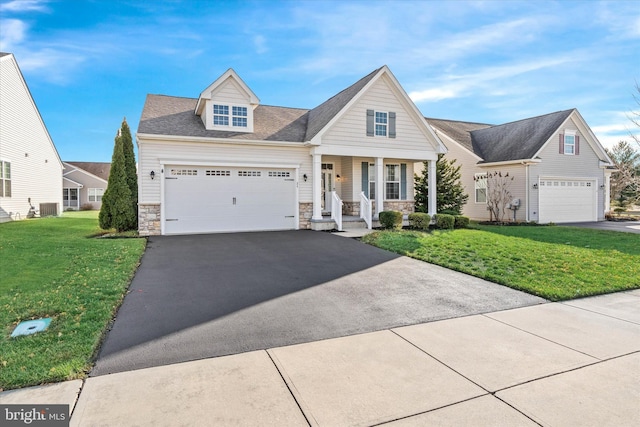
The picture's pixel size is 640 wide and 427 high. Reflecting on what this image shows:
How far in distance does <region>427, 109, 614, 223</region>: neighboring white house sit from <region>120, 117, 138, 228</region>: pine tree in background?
18.0 m

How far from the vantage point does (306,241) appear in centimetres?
1158

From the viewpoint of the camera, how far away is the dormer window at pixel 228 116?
563 inches

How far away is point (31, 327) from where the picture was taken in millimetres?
4219

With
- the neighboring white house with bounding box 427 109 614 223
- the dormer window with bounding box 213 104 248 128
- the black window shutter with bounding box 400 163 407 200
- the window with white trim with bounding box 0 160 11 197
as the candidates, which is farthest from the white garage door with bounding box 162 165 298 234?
the neighboring white house with bounding box 427 109 614 223

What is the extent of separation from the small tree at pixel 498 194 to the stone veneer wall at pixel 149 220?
17.6 metres

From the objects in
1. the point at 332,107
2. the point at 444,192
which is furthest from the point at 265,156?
the point at 444,192

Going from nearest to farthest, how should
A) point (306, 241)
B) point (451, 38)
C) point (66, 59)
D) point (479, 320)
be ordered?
1. point (479, 320)
2. point (306, 241)
3. point (451, 38)
4. point (66, 59)

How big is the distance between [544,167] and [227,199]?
56.6ft

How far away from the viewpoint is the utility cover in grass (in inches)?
160

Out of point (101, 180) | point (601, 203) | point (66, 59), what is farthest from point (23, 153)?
point (601, 203)

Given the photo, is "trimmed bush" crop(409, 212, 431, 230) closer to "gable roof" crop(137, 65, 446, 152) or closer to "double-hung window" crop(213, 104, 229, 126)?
"gable roof" crop(137, 65, 446, 152)

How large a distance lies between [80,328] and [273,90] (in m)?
18.9

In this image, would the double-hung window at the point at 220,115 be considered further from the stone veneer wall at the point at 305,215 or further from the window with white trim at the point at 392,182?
the window with white trim at the point at 392,182

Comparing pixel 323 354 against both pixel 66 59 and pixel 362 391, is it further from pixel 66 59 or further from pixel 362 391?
pixel 66 59
